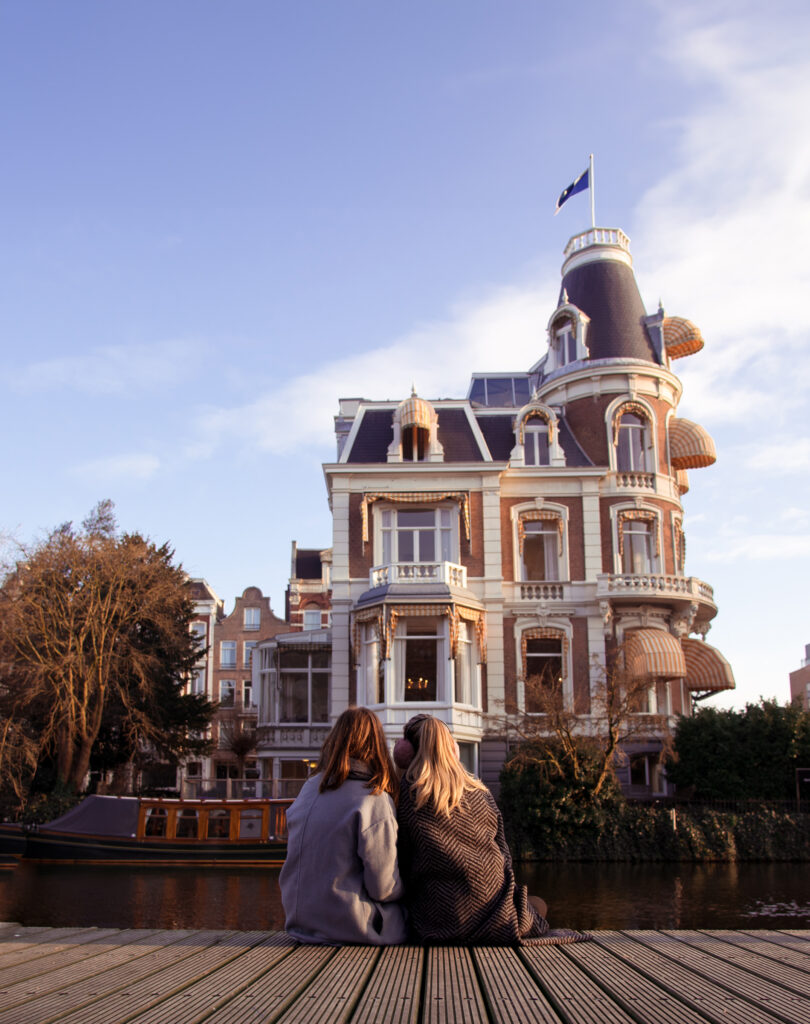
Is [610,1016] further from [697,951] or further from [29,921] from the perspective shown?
[29,921]

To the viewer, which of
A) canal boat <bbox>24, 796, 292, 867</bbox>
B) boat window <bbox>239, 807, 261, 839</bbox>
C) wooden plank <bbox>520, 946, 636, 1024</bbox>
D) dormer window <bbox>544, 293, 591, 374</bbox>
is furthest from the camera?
dormer window <bbox>544, 293, 591, 374</bbox>

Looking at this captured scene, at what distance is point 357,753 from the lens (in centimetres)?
500

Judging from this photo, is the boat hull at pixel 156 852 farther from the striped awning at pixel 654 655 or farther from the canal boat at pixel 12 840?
the striped awning at pixel 654 655

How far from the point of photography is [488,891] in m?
4.99

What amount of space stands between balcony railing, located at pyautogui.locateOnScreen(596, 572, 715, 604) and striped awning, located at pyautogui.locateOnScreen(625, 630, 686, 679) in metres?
1.25

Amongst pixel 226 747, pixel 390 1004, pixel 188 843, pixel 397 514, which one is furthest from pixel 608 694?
pixel 226 747

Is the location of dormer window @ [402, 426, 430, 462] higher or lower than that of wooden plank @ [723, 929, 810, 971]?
higher

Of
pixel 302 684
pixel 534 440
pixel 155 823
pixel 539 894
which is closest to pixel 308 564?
pixel 302 684

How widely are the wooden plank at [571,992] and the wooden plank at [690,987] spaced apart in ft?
0.90

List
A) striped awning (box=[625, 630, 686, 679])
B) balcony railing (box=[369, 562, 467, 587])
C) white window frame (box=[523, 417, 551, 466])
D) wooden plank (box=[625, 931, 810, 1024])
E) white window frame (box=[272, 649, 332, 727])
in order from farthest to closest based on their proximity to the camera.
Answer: white window frame (box=[272, 649, 332, 727]), white window frame (box=[523, 417, 551, 466]), striped awning (box=[625, 630, 686, 679]), balcony railing (box=[369, 562, 467, 587]), wooden plank (box=[625, 931, 810, 1024])

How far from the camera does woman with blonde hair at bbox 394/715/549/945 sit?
194 inches

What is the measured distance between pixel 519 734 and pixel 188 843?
931 centimetres

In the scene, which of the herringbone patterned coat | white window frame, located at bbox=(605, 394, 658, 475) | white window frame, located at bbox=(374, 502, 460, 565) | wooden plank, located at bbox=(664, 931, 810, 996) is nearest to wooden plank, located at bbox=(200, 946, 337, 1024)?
the herringbone patterned coat

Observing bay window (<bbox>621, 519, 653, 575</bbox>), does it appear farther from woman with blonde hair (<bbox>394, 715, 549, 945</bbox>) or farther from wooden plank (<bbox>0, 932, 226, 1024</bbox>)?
wooden plank (<bbox>0, 932, 226, 1024</bbox>)
